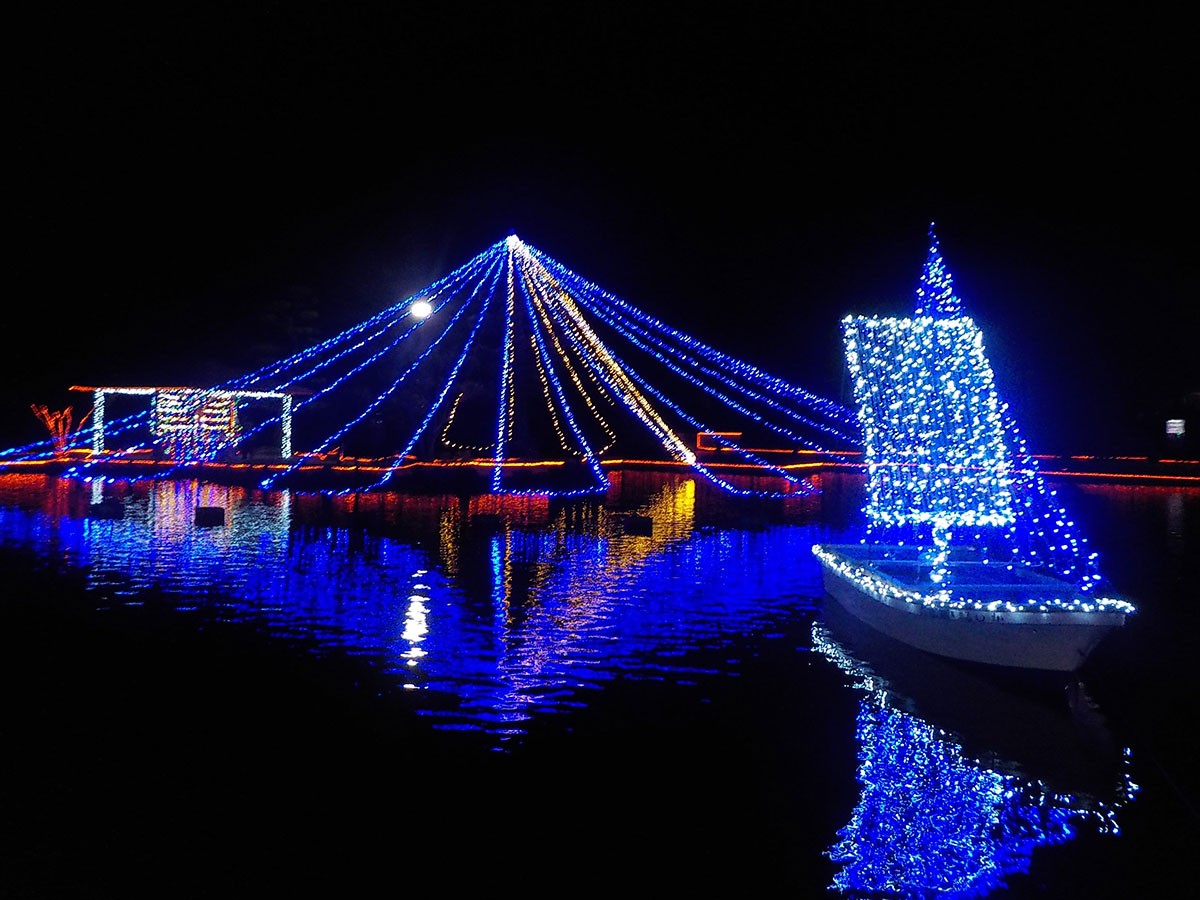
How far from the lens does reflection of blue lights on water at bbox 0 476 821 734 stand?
9.14 m

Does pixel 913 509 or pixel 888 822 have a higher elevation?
pixel 913 509

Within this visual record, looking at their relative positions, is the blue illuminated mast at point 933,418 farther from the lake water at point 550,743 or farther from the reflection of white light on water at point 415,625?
the reflection of white light on water at point 415,625

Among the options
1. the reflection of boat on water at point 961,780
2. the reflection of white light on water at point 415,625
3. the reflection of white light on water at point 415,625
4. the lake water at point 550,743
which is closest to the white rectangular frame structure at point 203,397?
the lake water at point 550,743

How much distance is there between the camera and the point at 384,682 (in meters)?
8.54

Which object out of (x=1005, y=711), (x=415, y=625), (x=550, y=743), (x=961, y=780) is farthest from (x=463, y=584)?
(x=961, y=780)

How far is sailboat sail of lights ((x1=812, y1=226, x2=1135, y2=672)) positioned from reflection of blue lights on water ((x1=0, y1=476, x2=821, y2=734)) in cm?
127

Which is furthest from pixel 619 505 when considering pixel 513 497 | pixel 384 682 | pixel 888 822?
pixel 888 822

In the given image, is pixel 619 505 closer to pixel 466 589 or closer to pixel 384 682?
pixel 466 589

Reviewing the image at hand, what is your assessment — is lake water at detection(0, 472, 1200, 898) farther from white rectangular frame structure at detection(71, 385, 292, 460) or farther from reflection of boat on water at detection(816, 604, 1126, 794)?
white rectangular frame structure at detection(71, 385, 292, 460)

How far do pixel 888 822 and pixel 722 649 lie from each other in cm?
406

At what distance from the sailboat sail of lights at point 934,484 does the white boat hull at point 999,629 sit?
2 centimetres

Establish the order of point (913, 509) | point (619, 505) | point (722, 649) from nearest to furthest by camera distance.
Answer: point (722, 649)
point (913, 509)
point (619, 505)

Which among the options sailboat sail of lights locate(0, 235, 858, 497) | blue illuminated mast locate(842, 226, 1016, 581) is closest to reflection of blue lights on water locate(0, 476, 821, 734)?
blue illuminated mast locate(842, 226, 1016, 581)

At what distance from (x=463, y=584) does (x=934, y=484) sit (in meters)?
5.29
